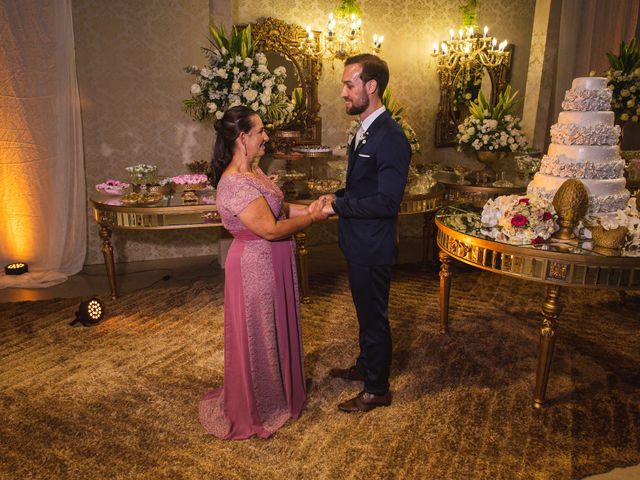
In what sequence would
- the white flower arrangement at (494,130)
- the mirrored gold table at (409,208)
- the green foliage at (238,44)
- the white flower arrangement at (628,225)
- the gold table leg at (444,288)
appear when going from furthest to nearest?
the white flower arrangement at (494,130), the mirrored gold table at (409,208), the green foliage at (238,44), the gold table leg at (444,288), the white flower arrangement at (628,225)

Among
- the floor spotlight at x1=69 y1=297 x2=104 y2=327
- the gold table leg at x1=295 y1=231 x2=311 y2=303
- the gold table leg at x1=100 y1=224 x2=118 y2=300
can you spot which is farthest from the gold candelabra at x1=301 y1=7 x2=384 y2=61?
the floor spotlight at x1=69 y1=297 x2=104 y2=327

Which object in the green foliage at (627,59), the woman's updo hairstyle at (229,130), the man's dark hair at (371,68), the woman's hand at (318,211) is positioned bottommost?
the woman's hand at (318,211)

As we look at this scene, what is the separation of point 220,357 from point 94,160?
10.6 ft

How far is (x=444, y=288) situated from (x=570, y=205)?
1359mm

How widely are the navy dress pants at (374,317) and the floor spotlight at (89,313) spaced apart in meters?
2.49

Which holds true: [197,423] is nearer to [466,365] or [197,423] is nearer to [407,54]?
[466,365]

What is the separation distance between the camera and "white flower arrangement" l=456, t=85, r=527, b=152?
5.57 metres

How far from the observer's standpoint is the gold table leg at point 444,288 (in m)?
→ 4.09

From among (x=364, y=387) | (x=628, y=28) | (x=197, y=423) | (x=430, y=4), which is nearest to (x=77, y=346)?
(x=197, y=423)

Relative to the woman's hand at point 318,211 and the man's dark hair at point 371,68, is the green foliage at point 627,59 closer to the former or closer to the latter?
the man's dark hair at point 371,68

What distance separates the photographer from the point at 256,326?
9.41 ft

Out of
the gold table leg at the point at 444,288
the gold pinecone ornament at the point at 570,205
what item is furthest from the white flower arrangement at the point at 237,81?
the gold pinecone ornament at the point at 570,205

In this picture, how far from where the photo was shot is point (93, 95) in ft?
18.6

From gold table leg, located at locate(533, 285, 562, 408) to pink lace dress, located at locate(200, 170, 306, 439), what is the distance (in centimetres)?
149
